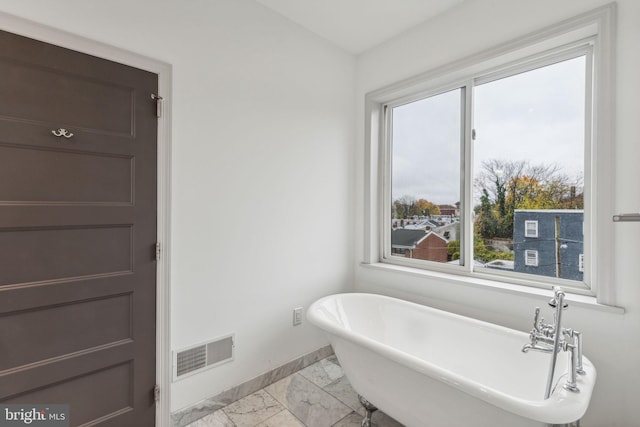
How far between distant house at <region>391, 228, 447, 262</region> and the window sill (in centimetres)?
14

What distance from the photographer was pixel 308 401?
195 cm

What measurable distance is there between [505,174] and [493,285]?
0.76 m

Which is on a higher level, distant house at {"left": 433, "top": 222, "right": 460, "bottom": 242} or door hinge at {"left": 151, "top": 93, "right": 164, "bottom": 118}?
door hinge at {"left": 151, "top": 93, "right": 164, "bottom": 118}

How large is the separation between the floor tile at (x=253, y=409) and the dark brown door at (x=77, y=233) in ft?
1.52

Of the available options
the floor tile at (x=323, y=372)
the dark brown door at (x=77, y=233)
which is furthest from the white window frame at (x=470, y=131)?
the dark brown door at (x=77, y=233)

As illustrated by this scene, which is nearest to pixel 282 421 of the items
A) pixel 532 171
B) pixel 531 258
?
pixel 531 258

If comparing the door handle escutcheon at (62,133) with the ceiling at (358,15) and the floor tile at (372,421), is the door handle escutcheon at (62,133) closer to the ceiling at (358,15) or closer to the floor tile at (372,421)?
the ceiling at (358,15)

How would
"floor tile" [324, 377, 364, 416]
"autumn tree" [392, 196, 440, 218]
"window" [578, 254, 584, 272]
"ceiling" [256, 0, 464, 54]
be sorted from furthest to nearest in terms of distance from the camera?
"autumn tree" [392, 196, 440, 218] → "ceiling" [256, 0, 464, 54] → "floor tile" [324, 377, 364, 416] → "window" [578, 254, 584, 272]

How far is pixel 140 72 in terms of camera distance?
1584 millimetres

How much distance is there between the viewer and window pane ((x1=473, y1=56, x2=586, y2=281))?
1775 millimetres

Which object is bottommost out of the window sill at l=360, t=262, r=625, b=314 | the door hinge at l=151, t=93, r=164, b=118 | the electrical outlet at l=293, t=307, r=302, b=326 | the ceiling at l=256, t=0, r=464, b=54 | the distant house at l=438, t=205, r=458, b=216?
the electrical outlet at l=293, t=307, r=302, b=326

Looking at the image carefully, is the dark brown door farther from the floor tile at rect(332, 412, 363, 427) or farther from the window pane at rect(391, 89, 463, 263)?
the window pane at rect(391, 89, 463, 263)

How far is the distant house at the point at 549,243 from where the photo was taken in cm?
176

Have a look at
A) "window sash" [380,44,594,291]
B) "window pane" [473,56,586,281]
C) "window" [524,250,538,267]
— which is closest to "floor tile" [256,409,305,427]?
"window sash" [380,44,594,291]
